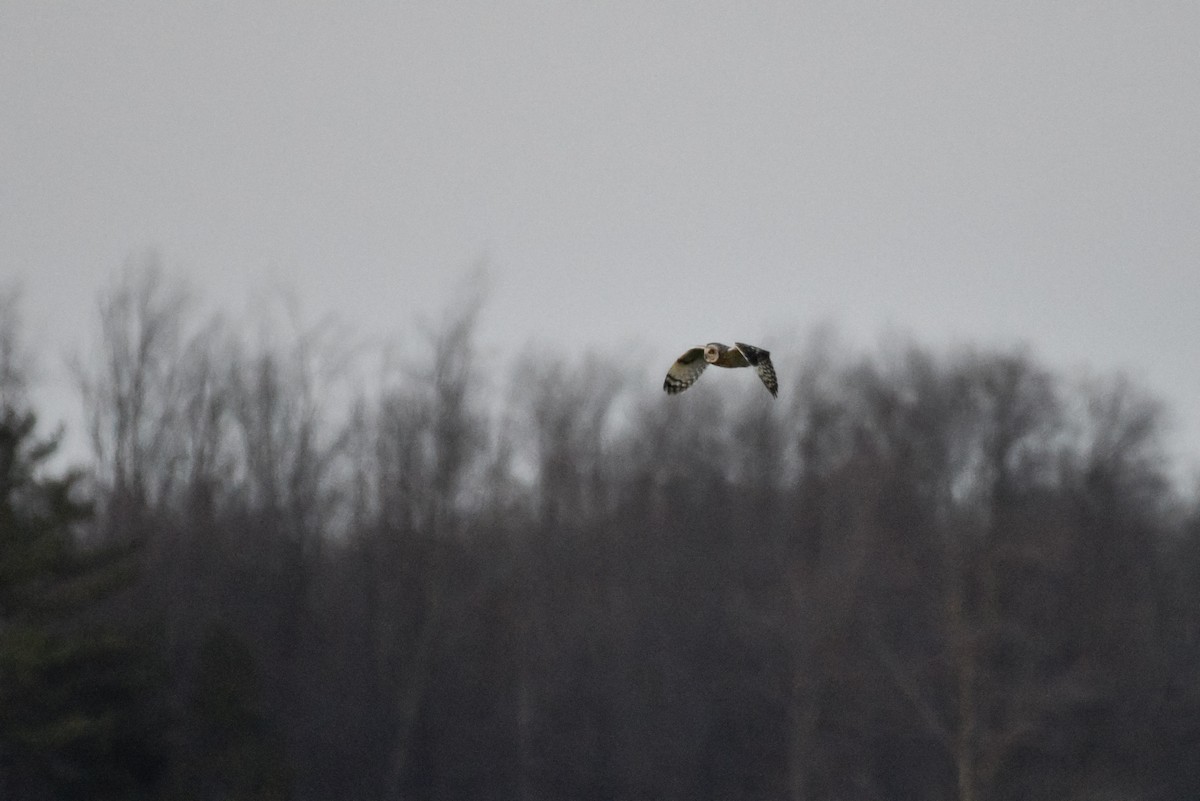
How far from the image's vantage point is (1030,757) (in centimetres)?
3108

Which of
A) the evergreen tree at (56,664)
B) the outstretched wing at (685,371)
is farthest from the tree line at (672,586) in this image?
the outstretched wing at (685,371)

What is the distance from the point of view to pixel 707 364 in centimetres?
1123

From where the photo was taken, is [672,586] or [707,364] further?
[672,586]

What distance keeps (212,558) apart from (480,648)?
6.32 metres

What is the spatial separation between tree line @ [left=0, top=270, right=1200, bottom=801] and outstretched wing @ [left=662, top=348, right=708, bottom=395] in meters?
17.4

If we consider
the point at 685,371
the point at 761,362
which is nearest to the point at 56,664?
the point at 685,371

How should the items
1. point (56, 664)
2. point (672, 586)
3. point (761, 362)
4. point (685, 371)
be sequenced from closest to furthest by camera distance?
1. point (761, 362)
2. point (685, 371)
3. point (56, 664)
4. point (672, 586)

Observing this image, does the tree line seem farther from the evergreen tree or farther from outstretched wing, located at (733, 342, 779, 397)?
outstretched wing, located at (733, 342, 779, 397)

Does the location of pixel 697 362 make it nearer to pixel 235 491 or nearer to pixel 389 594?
pixel 389 594

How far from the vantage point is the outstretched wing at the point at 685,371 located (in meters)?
11.3

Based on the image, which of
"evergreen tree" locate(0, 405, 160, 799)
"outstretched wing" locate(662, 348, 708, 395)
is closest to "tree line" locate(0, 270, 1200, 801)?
"evergreen tree" locate(0, 405, 160, 799)

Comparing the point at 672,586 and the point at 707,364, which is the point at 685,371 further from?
the point at 672,586

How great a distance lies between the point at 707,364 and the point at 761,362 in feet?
1.77

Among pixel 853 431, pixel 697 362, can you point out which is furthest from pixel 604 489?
pixel 697 362
